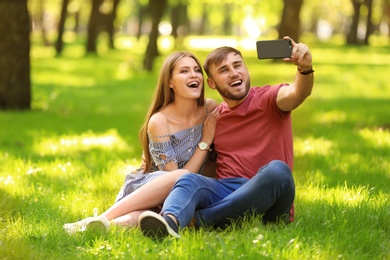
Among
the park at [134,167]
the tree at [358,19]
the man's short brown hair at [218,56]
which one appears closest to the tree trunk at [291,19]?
the park at [134,167]

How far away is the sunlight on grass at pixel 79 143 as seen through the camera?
9.33m

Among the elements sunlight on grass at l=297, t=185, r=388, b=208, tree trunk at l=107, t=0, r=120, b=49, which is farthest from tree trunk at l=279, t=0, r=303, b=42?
sunlight on grass at l=297, t=185, r=388, b=208

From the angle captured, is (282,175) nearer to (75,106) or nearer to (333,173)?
(333,173)

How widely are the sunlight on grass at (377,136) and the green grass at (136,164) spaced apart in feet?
0.08

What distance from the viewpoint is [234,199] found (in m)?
4.99

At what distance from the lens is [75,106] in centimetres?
1514

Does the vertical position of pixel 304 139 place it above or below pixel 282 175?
below

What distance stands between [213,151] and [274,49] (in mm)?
1032

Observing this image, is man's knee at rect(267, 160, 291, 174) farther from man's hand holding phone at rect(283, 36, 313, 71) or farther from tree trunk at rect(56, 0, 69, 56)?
tree trunk at rect(56, 0, 69, 56)

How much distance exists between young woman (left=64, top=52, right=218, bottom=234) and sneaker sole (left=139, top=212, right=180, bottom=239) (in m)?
0.65

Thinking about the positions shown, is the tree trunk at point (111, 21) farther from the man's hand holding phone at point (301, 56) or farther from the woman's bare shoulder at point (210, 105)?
the man's hand holding phone at point (301, 56)

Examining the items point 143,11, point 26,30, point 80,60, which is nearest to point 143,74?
point 80,60

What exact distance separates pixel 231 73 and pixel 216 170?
0.71 meters

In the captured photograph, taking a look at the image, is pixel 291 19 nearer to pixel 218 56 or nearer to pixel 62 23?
pixel 62 23
